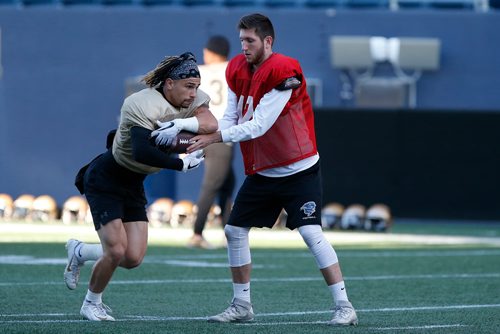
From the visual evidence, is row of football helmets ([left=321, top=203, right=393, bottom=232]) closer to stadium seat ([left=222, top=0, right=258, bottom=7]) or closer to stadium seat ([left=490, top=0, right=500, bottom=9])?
stadium seat ([left=222, top=0, right=258, bottom=7])

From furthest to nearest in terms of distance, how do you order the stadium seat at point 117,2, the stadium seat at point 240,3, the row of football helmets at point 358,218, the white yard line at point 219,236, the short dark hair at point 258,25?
A: the stadium seat at point 117,2, the stadium seat at point 240,3, the row of football helmets at point 358,218, the white yard line at point 219,236, the short dark hair at point 258,25

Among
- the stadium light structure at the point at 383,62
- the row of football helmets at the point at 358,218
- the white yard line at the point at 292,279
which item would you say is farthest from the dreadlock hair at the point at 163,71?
the stadium light structure at the point at 383,62

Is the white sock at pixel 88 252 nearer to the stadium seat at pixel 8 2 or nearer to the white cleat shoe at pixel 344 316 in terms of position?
the white cleat shoe at pixel 344 316

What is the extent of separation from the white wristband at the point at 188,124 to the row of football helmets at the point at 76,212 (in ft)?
31.3

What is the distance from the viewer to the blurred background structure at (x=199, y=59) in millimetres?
18297

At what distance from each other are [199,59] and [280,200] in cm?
1192

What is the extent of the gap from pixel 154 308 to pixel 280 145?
1327 mm

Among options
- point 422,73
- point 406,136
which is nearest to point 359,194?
point 406,136

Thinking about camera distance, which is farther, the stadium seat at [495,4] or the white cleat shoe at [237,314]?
the stadium seat at [495,4]

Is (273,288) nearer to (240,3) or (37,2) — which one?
(240,3)

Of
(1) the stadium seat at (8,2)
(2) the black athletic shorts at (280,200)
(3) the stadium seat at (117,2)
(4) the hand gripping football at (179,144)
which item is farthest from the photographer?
(1) the stadium seat at (8,2)

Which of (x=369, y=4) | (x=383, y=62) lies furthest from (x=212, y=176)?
(x=369, y=4)

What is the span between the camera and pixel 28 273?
29.9 ft

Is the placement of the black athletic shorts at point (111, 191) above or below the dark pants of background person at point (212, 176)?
above
